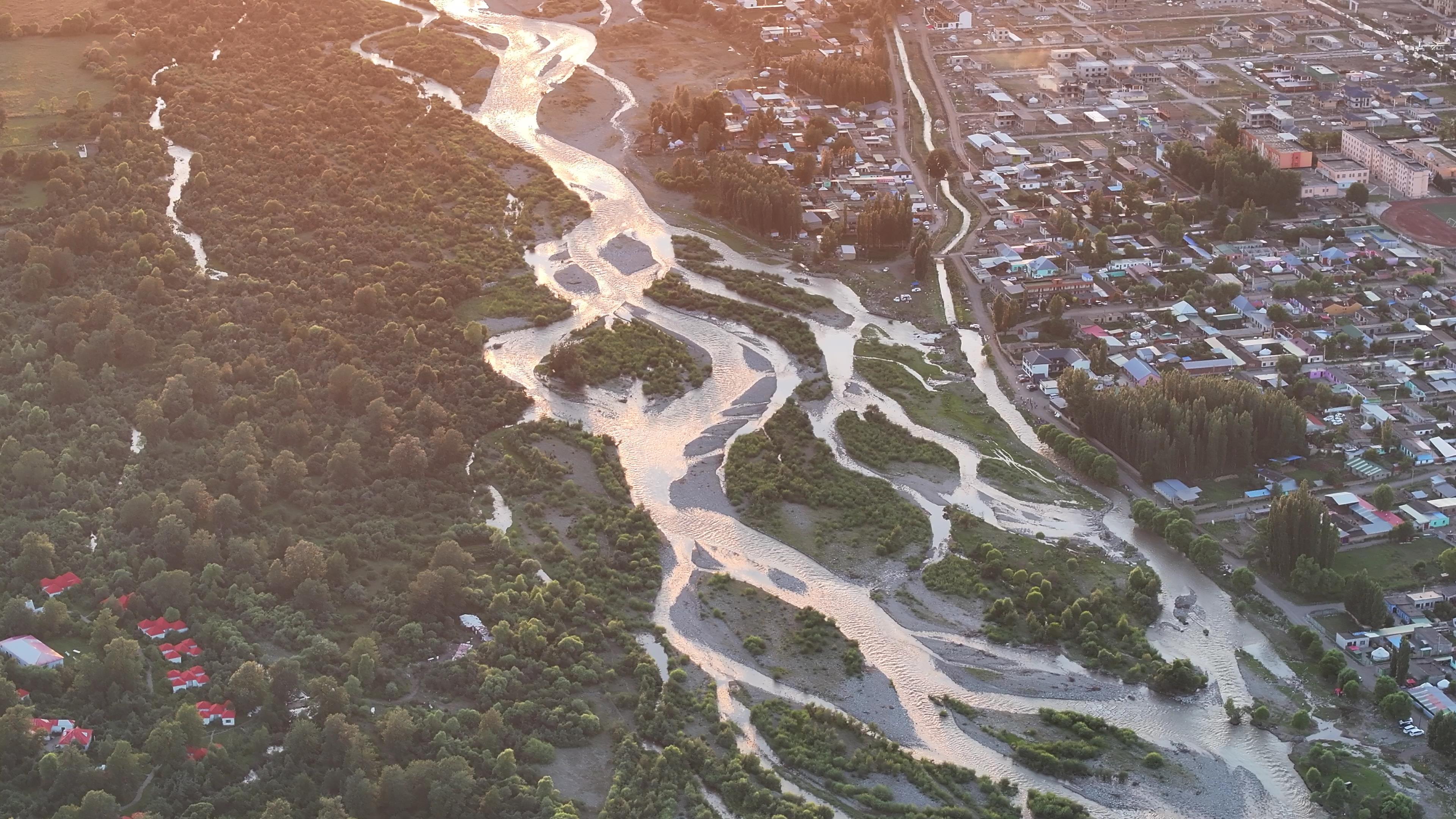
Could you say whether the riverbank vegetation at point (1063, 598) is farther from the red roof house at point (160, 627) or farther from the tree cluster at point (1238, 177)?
the tree cluster at point (1238, 177)

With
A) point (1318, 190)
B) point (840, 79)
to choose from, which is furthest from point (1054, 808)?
point (840, 79)

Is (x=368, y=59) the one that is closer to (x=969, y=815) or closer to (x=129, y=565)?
(x=129, y=565)

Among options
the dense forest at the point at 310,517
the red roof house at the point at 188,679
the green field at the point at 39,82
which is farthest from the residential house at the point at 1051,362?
the green field at the point at 39,82

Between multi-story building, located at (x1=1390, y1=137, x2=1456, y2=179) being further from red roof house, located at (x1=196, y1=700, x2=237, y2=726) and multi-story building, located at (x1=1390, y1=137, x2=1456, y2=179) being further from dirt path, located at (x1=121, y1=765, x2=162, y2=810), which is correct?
dirt path, located at (x1=121, y1=765, x2=162, y2=810)

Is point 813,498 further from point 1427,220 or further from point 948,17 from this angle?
point 948,17

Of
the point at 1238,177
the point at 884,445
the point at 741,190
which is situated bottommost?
the point at 741,190

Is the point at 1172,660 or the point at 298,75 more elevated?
the point at 1172,660

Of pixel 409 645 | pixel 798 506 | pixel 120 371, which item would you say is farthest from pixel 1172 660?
pixel 120 371
